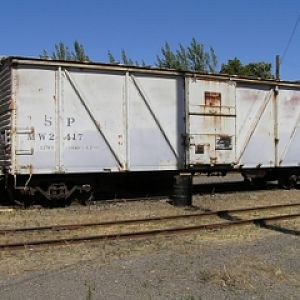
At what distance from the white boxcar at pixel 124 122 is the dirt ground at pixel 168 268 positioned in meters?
2.58

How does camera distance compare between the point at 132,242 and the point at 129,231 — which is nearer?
the point at 132,242

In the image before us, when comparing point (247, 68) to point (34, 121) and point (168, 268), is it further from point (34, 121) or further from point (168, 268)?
point (168, 268)

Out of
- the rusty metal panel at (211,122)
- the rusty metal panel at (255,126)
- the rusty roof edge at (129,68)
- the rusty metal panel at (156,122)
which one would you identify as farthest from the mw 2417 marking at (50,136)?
the rusty metal panel at (255,126)

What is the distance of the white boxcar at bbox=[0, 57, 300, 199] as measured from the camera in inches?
496

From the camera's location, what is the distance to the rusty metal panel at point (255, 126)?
15.6m

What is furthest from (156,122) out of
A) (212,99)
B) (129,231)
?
(129,231)

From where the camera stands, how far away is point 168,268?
6.93 metres

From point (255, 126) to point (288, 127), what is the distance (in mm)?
1516

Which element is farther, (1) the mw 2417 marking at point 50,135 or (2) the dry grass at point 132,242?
(1) the mw 2417 marking at point 50,135

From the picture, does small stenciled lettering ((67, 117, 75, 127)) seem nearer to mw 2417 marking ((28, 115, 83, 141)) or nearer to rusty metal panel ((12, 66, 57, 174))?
mw 2417 marking ((28, 115, 83, 141))

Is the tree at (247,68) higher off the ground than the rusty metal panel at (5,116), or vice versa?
the tree at (247,68)

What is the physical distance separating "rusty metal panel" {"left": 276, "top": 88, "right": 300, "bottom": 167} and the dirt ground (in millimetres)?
6301

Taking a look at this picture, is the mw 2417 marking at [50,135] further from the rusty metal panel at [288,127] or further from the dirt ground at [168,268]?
the rusty metal panel at [288,127]

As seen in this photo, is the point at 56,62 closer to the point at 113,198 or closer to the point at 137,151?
the point at 137,151
